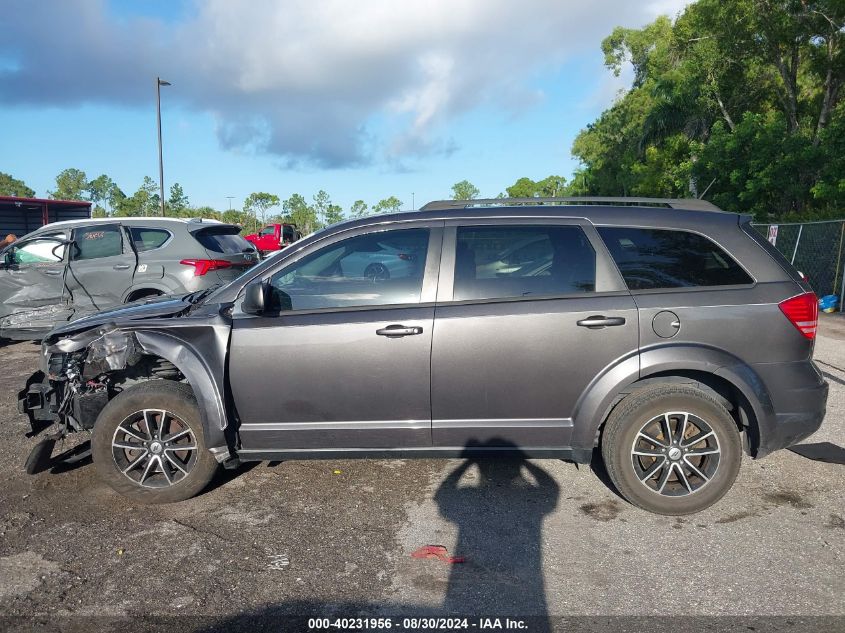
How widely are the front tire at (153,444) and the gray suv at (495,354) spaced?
0.04ft

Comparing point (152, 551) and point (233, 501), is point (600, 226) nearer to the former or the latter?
point (233, 501)

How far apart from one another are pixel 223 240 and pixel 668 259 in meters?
6.28

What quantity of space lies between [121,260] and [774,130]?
66.7 feet

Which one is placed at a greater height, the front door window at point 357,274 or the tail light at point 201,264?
the tail light at point 201,264

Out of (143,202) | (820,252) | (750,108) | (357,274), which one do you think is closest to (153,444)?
(357,274)

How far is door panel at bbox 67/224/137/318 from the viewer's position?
800cm

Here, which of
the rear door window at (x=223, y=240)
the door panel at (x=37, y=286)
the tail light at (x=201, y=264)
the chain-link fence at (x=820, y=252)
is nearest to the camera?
the tail light at (x=201, y=264)

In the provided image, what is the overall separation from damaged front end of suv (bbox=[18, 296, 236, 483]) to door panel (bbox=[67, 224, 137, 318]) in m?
3.77

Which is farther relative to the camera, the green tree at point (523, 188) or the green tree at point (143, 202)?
the green tree at point (523, 188)

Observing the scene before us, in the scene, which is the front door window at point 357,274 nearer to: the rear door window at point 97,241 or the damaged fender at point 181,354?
the damaged fender at point 181,354

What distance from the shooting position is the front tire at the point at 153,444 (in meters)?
3.95

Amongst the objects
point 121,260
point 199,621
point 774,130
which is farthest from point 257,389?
point 774,130

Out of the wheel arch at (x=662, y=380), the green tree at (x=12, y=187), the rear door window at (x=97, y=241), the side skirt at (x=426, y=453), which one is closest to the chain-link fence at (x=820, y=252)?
the wheel arch at (x=662, y=380)

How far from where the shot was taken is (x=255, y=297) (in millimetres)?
3705
